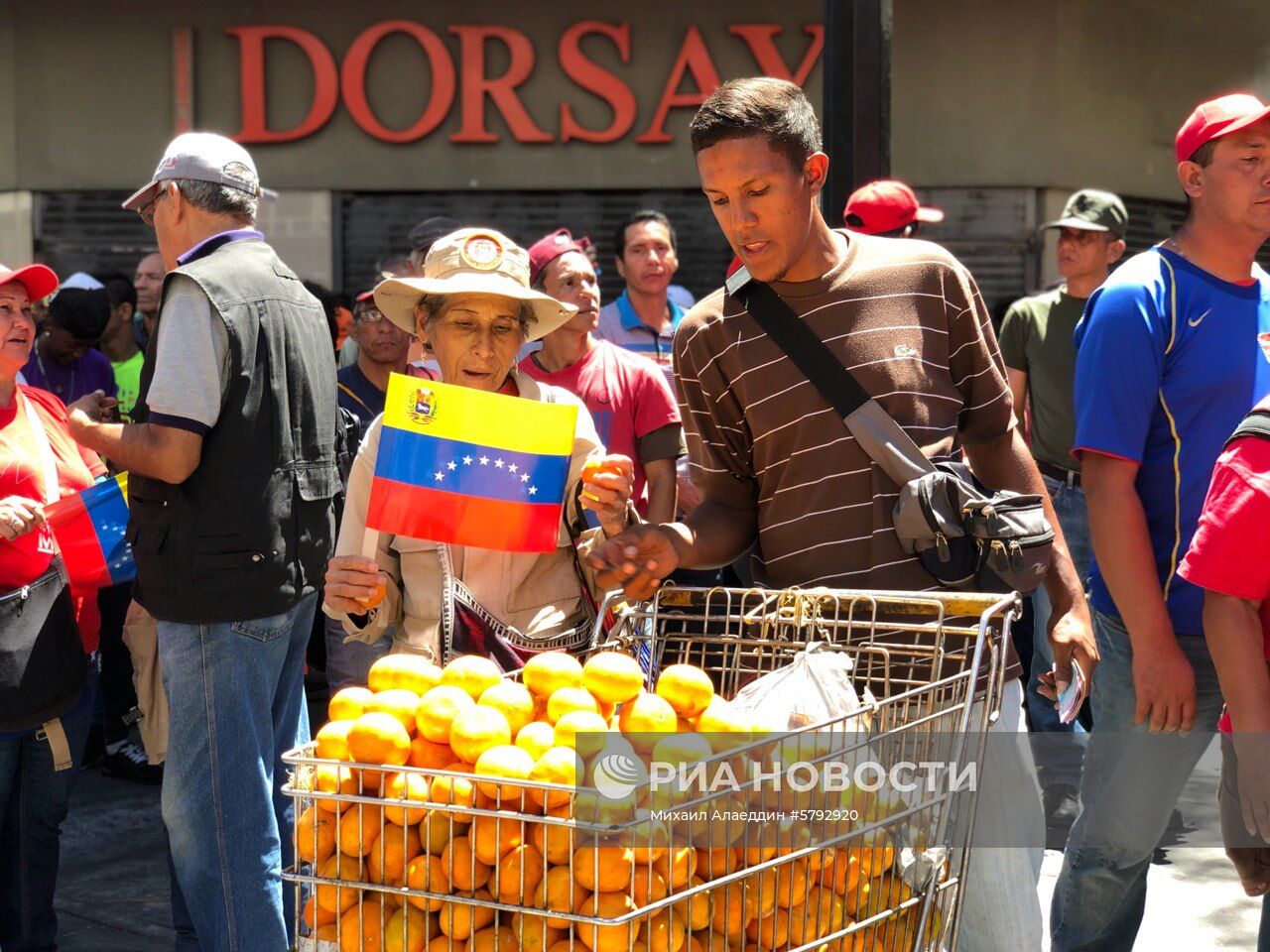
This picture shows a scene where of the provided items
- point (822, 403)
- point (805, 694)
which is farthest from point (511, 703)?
point (822, 403)

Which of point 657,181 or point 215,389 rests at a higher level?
point 657,181

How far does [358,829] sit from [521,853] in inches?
10.4

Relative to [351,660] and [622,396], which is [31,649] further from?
[622,396]

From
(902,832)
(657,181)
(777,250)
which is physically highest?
(657,181)

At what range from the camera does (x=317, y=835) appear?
2268mm

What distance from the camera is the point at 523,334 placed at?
12.1ft

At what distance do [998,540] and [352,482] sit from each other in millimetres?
1474

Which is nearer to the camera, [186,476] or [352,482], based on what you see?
[352,482]

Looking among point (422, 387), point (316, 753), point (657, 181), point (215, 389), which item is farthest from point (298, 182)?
point (316, 753)

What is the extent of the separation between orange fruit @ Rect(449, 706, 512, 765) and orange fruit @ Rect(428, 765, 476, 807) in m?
0.04

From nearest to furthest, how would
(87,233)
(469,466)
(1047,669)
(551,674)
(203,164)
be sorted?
(551,674)
(469,466)
(203,164)
(1047,669)
(87,233)

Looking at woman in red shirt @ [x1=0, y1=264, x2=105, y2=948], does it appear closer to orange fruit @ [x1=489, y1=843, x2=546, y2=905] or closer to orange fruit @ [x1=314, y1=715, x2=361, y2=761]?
orange fruit @ [x1=314, y1=715, x2=361, y2=761]

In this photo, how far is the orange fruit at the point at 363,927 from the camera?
224cm

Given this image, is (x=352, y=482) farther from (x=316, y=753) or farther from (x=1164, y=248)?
(x=1164, y=248)
